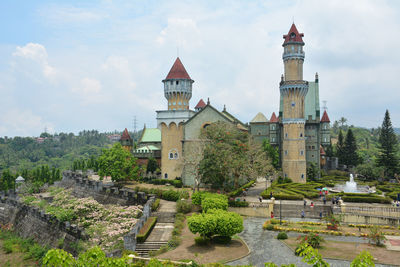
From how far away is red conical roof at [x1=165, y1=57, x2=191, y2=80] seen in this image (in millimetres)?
53844

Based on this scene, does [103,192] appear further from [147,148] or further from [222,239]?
[222,239]

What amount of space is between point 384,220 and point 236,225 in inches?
588

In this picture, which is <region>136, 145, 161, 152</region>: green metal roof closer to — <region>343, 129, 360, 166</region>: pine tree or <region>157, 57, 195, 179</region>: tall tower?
<region>157, 57, 195, 179</region>: tall tower

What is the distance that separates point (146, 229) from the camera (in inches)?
1152

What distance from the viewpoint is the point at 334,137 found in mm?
135750

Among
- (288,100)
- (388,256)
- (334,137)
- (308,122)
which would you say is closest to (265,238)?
(388,256)

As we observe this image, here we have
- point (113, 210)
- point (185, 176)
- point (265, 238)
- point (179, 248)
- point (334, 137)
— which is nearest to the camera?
point (179, 248)

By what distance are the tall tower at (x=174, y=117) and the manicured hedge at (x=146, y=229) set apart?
65.6ft

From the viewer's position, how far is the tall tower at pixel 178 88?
176 ft

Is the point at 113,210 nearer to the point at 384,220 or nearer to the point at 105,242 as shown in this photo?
the point at 105,242

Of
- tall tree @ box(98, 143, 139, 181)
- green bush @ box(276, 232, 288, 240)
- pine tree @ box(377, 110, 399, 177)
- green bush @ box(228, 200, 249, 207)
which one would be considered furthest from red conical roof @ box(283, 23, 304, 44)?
green bush @ box(276, 232, 288, 240)

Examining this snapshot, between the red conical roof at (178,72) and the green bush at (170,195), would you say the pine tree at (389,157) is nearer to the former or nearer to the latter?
the red conical roof at (178,72)

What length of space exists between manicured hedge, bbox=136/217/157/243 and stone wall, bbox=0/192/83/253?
504 centimetres

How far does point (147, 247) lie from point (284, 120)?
31.0 metres
